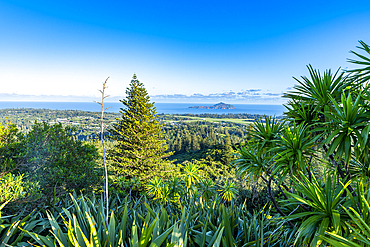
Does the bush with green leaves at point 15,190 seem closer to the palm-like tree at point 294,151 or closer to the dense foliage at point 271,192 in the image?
the dense foliage at point 271,192

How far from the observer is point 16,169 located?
14.7 feet

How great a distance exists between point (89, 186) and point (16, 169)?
7.19ft

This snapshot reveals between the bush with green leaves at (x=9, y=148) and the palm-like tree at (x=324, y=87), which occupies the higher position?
the palm-like tree at (x=324, y=87)

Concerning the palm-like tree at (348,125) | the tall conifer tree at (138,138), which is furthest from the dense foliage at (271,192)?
the tall conifer tree at (138,138)

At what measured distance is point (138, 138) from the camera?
1205cm

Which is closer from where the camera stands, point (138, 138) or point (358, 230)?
point (358, 230)

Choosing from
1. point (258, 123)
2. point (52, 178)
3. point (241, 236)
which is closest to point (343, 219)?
point (241, 236)

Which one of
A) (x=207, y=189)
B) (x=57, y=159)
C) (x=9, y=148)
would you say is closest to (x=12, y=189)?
(x=9, y=148)

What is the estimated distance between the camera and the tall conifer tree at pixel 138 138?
39.2ft

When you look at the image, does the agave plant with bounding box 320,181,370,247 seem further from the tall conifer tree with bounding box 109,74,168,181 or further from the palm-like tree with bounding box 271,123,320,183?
the tall conifer tree with bounding box 109,74,168,181

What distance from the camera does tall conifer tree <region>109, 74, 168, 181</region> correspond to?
11953 millimetres

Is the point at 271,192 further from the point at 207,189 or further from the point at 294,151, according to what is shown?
the point at 207,189

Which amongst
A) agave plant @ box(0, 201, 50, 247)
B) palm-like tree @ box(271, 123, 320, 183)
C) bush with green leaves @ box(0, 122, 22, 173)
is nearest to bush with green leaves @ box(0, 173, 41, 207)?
bush with green leaves @ box(0, 122, 22, 173)

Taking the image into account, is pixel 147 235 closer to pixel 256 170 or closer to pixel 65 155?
pixel 256 170
